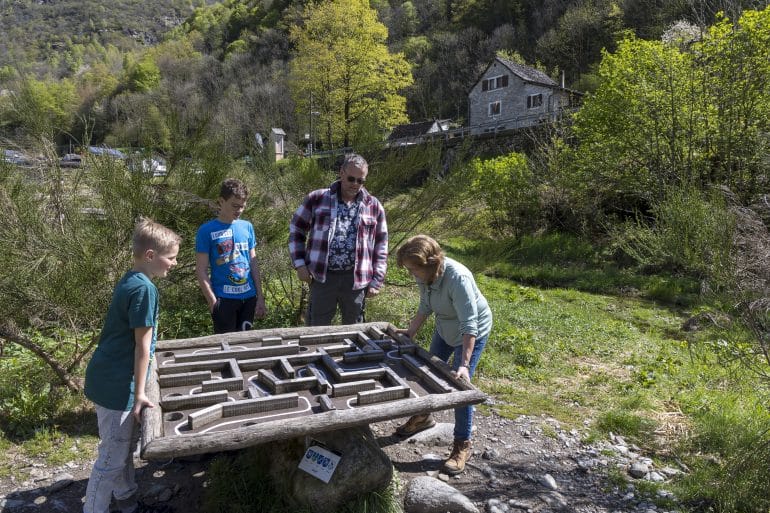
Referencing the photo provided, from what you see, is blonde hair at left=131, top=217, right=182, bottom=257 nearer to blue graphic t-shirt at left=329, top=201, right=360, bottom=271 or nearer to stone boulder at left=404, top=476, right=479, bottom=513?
blue graphic t-shirt at left=329, top=201, right=360, bottom=271

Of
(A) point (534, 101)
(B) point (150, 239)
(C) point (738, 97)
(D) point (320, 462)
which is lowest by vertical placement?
(D) point (320, 462)

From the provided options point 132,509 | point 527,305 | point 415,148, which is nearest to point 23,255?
point 132,509

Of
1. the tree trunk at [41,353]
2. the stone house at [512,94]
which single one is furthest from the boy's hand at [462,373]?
the stone house at [512,94]

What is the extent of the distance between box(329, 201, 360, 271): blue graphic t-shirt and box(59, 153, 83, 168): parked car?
2455 mm

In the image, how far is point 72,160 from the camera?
4445 mm

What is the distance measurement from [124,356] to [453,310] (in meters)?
1.86

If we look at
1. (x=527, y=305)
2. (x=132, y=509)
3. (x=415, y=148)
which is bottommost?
(x=527, y=305)

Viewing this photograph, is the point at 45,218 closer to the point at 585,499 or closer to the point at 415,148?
the point at 415,148

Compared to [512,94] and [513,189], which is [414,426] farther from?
[512,94]

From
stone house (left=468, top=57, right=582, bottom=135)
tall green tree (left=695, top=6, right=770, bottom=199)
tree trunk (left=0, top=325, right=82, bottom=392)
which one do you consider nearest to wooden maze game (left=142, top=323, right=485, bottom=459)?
tree trunk (left=0, top=325, right=82, bottom=392)

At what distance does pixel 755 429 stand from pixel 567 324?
12.3ft

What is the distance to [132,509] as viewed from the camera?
276cm

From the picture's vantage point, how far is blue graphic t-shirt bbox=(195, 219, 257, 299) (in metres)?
3.47

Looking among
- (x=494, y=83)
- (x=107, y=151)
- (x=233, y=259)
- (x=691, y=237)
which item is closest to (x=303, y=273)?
(x=233, y=259)
